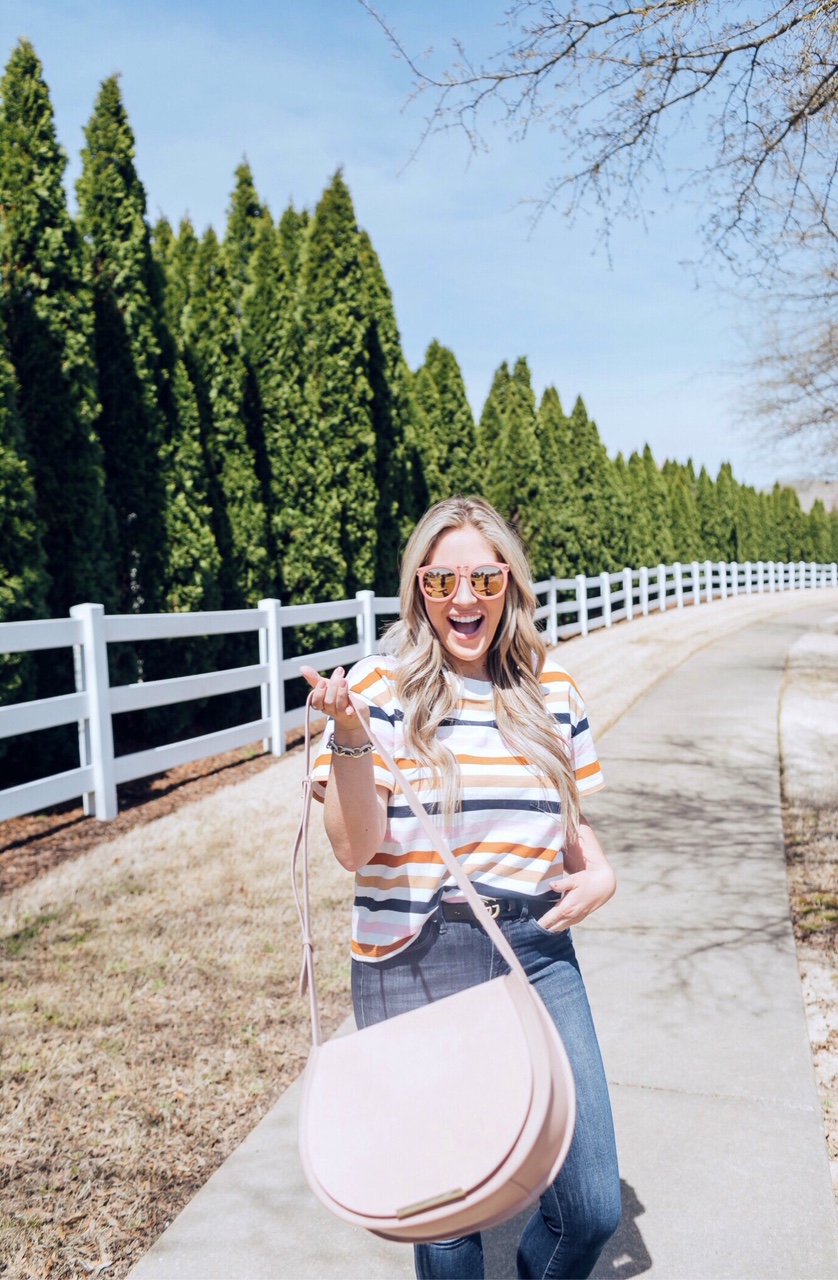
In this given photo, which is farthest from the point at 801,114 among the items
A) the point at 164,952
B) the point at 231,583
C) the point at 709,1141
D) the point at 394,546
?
the point at 394,546

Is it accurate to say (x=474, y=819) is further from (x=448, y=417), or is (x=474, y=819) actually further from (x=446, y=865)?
(x=448, y=417)

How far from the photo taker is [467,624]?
7.09 feet

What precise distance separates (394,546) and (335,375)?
2.50 m

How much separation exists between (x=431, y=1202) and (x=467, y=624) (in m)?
1.09

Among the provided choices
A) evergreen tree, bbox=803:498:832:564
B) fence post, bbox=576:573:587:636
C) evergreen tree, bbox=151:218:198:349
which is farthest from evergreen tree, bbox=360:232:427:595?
evergreen tree, bbox=803:498:832:564

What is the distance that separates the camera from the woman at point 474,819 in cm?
185

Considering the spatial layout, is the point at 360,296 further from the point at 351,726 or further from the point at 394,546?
the point at 351,726

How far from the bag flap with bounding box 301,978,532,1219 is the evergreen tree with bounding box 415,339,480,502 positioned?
17.2 meters

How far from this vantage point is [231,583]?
11.3m

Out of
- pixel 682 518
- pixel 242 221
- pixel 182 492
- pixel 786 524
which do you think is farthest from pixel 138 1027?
pixel 786 524

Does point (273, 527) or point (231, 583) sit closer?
point (231, 583)

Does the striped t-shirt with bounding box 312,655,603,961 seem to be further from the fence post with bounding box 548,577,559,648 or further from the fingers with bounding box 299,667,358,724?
the fence post with bounding box 548,577,559,648

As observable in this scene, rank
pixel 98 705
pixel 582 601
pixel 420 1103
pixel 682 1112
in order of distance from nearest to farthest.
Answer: pixel 420 1103
pixel 682 1112
pixel 98 705
pixel 582 601

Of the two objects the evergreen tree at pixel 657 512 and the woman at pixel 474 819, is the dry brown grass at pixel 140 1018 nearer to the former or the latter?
the woman at pixel 474 819
